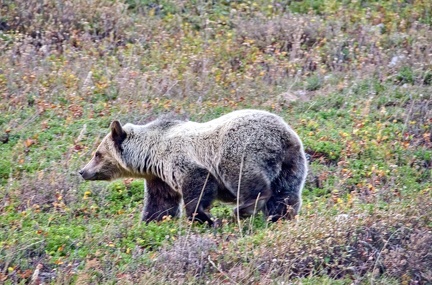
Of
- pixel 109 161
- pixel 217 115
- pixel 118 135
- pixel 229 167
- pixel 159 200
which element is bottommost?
pixel 217 115

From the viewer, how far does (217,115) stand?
12008 millimetres

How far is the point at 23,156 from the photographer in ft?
34.6

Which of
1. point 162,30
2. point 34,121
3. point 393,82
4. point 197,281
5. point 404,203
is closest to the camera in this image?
point 197,281

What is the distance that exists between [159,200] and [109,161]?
0.88 metres

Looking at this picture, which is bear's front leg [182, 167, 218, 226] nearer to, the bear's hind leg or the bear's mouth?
the bear's hind leg

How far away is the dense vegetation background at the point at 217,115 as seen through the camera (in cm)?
722

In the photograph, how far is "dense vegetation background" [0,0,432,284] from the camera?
7223mm

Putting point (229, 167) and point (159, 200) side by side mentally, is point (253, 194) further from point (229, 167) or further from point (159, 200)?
point (159, 200)

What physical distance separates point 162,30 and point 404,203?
306 inches

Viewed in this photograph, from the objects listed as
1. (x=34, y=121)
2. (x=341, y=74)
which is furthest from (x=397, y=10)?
(x=34, y=121)

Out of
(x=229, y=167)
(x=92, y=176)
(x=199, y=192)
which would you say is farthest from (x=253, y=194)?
(x=92, y=176)

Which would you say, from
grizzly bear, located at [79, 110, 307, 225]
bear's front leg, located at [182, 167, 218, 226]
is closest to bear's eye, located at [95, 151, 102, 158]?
grizzly bear, located at [79, 110, 307, 225]

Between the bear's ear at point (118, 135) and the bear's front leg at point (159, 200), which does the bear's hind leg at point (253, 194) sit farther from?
the bear's ear at point (118, 135)

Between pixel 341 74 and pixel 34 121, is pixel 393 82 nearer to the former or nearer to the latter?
pixel 341 74
